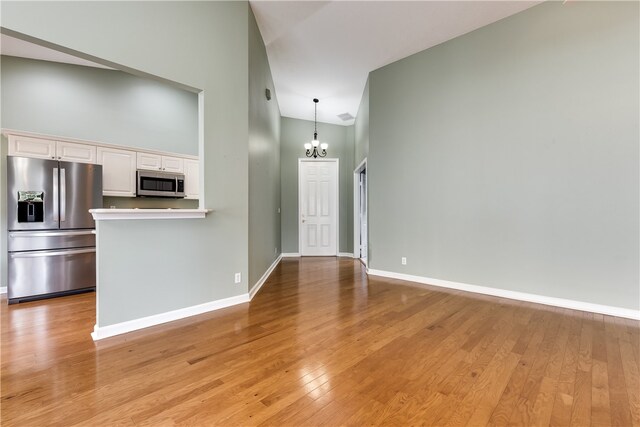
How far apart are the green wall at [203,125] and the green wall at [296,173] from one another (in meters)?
3.31

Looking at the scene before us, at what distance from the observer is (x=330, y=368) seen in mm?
1775

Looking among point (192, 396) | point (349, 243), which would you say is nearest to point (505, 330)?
point (192, 396)

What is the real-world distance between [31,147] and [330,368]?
4311 mm

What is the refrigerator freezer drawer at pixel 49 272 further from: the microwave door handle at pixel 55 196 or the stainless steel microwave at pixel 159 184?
the stainless steel microwave at pixel 159 184

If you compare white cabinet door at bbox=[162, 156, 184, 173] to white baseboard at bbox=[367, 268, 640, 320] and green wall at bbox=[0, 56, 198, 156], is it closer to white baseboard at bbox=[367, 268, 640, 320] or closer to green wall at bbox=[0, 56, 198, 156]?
green wall at bbox=[0, 56, 198, 156]

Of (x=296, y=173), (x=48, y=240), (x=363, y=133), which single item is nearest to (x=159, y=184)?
(x=48, y=240)

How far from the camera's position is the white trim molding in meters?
2.17

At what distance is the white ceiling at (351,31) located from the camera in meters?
3.07

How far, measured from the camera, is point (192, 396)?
151cm

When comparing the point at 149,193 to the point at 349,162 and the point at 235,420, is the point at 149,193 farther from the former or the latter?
the point at 349,162

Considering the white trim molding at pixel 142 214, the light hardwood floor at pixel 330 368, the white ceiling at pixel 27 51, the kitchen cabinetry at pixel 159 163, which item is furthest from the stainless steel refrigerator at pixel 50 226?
the white trim molding at pixel 142 214

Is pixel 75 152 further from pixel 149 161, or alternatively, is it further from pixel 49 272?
pixel 49 272

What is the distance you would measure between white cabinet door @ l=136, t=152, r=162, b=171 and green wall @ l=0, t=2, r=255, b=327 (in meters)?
2.00

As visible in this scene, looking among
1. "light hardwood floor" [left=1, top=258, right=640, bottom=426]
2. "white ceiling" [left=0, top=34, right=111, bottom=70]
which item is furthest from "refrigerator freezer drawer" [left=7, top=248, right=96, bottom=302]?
"white ceiling" [left=0, top=34, right=111, bottom=70]
